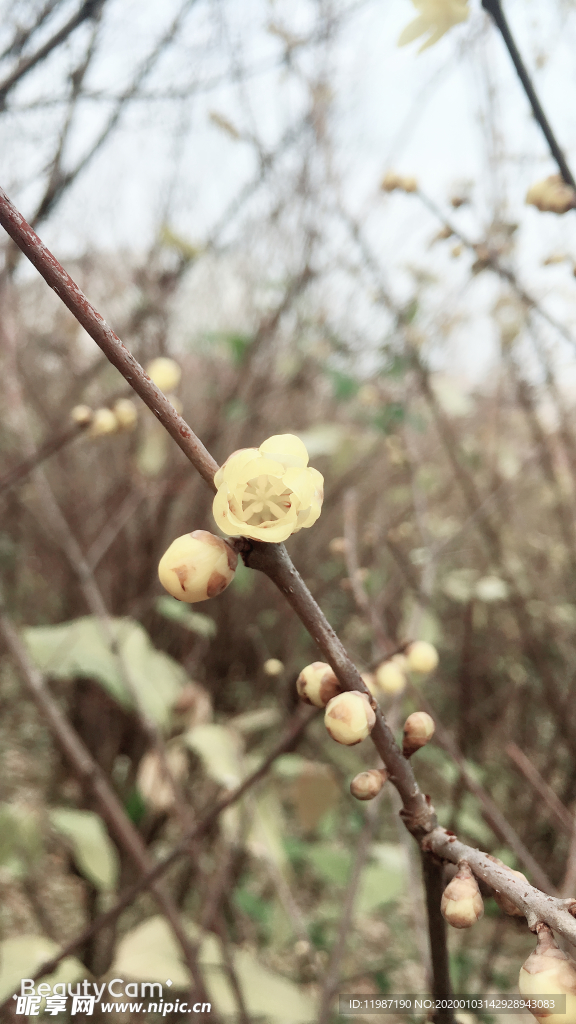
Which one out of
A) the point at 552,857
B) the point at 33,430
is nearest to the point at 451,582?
the point at 552,857

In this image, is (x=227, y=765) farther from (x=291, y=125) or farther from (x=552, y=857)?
(x=291, y=125)

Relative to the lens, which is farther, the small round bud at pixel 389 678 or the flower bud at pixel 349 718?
the small round bud at pixel 389 678

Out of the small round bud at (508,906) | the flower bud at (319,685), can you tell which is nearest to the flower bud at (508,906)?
the small round bud at (508,906)

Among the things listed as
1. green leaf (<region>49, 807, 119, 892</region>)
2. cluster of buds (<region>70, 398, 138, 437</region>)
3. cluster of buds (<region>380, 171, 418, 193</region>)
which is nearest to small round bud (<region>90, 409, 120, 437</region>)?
cluster of buds (<region>70, 398, 138, 437</region>)

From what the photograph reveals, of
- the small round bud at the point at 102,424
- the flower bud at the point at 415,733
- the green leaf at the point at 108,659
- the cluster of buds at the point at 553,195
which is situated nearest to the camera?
the flower bud at the point at 415,733

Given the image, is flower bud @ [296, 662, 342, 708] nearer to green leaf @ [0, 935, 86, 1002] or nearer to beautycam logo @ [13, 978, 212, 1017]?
beautycam logo @ [13, 978, 212, 1017]

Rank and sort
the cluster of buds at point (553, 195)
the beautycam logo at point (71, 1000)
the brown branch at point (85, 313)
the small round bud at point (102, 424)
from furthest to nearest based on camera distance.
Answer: the small round bud at point (102, 424) < the beautycam logo at point (71, 1000) < the cluster of buds at point (553, 195) < the brown branch at point (85, 313)

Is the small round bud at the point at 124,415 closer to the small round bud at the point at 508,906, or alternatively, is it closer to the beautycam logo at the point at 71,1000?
the beautycam logo at the point at 71,1000
